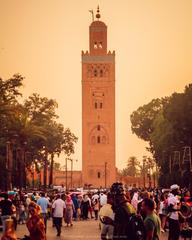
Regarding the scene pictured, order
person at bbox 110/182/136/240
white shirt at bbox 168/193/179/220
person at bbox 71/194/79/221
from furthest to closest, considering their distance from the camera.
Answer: person at bbox 71/194/79/221 → white shirt at bbox 168/193/179/220 → person at bbox 110/182/136/240

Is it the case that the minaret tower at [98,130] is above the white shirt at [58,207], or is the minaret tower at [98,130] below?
above

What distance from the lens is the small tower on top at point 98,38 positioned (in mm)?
139125

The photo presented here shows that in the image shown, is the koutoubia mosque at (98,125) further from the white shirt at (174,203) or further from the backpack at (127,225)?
the backpack at (127,225)

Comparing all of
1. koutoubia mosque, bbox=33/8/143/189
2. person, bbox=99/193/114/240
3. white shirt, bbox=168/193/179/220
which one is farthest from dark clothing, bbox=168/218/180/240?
koutoubia mosque, bbox=33/8/143/189

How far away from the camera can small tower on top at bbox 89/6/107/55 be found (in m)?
139

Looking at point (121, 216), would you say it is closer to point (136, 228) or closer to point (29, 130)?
point (136, 228)

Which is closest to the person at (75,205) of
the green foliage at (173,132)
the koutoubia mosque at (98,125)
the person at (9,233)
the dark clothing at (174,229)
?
the dark clothing at (174,229)

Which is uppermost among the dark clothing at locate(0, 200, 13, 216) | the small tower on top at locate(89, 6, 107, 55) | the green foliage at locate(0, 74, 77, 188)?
the small tower on top at locate(89, 6, 107, 55)

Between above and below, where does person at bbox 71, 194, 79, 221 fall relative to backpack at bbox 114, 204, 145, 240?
above

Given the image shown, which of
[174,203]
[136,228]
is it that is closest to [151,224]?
[136,228]

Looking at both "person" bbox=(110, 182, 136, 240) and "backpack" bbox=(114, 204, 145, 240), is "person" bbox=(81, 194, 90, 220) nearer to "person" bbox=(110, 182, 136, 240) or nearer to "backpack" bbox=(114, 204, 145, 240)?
"person" bbox=(110, 182, 136, 240)

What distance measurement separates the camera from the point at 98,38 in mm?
140625

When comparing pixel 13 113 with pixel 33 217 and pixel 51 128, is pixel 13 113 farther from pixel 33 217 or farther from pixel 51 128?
pixel 33 217

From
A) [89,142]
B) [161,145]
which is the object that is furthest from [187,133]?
[89,142]
